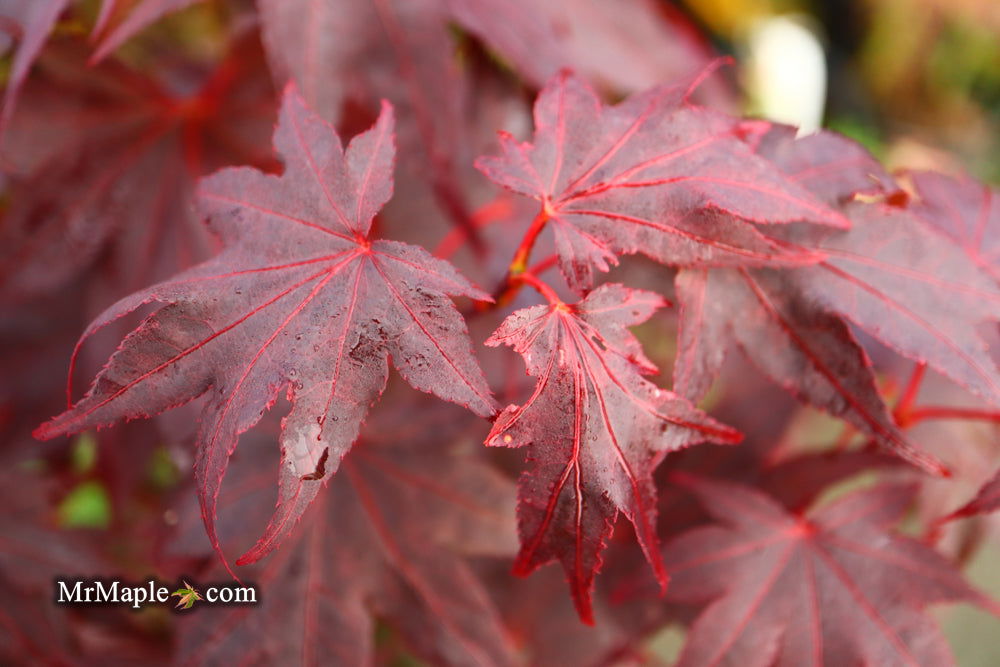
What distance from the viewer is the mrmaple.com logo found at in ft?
2.01

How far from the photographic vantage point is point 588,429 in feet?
1.40

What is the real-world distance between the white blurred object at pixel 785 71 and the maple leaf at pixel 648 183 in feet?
6.11

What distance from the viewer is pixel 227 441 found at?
405mm

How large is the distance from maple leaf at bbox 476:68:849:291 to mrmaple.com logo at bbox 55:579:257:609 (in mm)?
443

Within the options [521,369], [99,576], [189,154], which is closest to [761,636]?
[521,369]

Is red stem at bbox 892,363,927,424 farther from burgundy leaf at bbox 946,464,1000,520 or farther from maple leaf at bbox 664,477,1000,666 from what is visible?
burgundy leaf at bbox 946,464,1000,520

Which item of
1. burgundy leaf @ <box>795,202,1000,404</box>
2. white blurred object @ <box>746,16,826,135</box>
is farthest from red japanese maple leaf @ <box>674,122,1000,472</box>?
white blurred object @ <box>746,16,826,135</box>

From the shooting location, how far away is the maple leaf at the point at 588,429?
419 mm

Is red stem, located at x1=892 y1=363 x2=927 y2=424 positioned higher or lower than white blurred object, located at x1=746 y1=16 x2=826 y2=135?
lower

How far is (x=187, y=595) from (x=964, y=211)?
79 cm

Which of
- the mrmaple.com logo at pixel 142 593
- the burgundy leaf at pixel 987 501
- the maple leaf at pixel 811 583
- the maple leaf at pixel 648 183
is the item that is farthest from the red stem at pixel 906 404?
the mrmaple.com logo at pixel 142 593

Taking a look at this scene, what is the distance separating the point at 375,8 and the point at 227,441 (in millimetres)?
470

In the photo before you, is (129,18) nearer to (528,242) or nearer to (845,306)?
(528,242)

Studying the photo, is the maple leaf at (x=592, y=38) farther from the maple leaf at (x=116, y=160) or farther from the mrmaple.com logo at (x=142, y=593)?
the mrmaple.com logo at (x=142, y=593)
